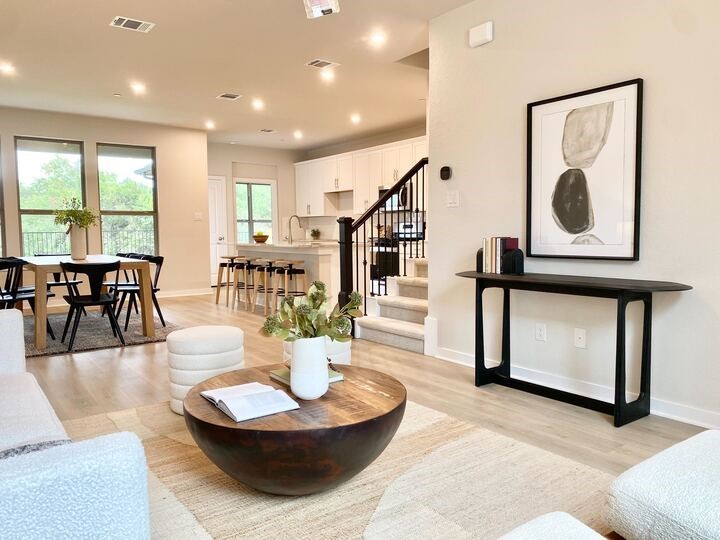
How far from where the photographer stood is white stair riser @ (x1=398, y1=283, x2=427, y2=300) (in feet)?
16.7

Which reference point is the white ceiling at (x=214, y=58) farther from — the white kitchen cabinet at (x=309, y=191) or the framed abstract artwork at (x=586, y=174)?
the white kitchen cabinet at (x=309, y=191)

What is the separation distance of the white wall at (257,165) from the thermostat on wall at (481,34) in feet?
22.7

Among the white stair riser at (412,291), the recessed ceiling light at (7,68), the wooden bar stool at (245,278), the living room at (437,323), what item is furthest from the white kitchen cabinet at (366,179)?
the recessed ceiling light at (7,68)

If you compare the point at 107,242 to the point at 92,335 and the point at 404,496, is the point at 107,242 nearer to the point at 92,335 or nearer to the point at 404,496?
the point at 92,335

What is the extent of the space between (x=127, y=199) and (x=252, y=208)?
2796mm

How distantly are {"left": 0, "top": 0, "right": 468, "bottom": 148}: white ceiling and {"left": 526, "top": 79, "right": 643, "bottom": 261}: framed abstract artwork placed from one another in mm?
1413

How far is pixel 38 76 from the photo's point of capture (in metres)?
5.62

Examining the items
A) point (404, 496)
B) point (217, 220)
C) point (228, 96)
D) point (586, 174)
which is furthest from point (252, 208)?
point (404, 496)

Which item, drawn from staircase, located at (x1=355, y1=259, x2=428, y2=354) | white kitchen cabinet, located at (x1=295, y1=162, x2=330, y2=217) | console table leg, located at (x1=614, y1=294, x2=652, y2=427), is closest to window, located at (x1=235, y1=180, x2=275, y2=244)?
white kitchen cabinet, located at (x1=295, y1=162, x2=330, y2=217)

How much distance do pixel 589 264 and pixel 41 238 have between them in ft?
24.0

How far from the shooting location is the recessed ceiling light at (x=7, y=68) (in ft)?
17.2

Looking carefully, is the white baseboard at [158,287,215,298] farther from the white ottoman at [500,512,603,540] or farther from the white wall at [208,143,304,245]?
the white ottoman at [500,512,603,540]

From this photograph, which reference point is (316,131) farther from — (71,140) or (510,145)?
(510,145)

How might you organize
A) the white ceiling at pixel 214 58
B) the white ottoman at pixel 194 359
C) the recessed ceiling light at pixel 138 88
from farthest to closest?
the recessed ceiling light at pixel 138 88
the white ceiling at pixel 214 58
the white ottoman at pixel 194 359
